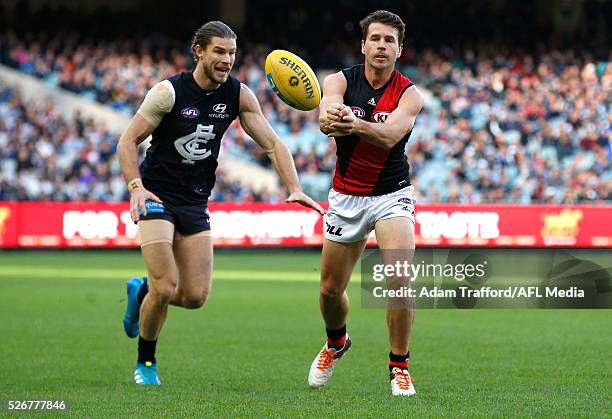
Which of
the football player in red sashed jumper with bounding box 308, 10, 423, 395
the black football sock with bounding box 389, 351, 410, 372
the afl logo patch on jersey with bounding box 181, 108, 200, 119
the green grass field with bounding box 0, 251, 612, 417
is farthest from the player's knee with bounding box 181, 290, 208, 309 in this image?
the black football sock with bounding box 389, 351, 410, 372

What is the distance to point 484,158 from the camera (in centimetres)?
2862

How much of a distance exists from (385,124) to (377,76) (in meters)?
0.47

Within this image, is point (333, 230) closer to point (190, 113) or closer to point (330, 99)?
point (330, 99)

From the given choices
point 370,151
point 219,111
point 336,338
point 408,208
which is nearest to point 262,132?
point 219,111

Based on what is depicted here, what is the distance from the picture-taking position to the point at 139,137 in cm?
759

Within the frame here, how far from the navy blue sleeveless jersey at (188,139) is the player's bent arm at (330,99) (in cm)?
84

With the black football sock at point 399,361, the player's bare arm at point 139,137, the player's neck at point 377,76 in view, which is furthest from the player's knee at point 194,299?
the player's neck at point 377,76

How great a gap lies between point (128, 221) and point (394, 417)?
61.4 feet

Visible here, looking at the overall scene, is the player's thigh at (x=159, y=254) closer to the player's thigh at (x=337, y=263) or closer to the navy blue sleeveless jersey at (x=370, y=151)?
the player's thigh at (x=337, y=263)

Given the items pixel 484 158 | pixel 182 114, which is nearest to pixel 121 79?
A: pixel 484 158

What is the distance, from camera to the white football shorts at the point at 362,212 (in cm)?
739

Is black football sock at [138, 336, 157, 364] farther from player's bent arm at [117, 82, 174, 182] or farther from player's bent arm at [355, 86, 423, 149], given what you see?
player's bent arm at [355, 86, 423, 149]

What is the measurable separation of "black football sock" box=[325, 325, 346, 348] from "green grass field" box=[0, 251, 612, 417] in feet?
0.97

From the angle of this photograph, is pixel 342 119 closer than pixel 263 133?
Yes
